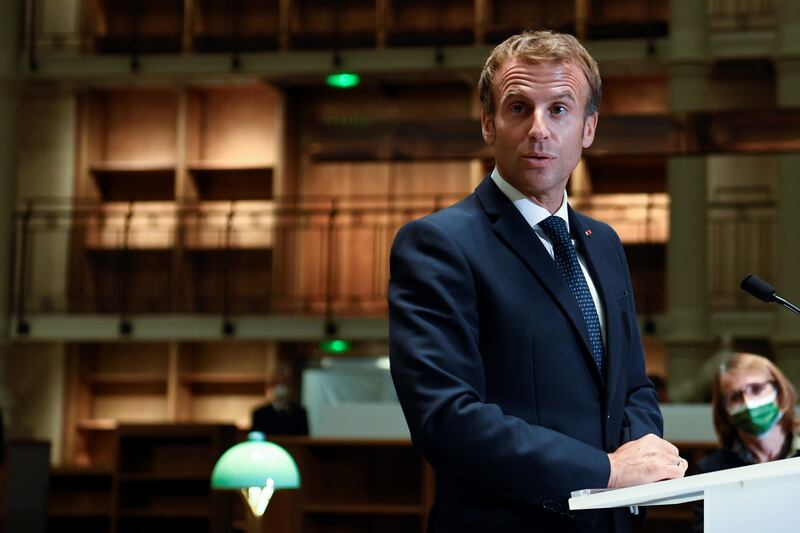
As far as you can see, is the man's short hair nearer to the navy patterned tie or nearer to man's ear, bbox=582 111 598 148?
man's ear, bbox=582 111 598 148

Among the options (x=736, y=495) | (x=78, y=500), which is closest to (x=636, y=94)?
(x=78, y=500)

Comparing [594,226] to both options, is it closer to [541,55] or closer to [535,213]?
[535,213]

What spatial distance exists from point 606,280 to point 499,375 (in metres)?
0.23

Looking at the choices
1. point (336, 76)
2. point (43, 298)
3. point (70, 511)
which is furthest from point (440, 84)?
point (70, 511)

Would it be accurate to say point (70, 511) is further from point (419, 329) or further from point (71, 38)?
point (419, 329)

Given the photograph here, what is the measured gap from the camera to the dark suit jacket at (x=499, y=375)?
1.52 metres

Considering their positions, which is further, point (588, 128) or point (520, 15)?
point (520, 15)

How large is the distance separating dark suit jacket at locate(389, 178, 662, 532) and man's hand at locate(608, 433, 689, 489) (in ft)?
0.05

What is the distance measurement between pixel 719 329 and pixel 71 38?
6.14 metres

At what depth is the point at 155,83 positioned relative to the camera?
11359 millimetres

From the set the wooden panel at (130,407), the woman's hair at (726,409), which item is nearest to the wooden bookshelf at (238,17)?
the wooden panel at (130,407)

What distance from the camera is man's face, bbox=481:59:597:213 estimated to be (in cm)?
165

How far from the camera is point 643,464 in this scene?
5.04 feet

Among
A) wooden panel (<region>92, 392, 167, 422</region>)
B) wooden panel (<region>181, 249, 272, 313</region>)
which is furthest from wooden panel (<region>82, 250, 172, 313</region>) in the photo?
wooden panel (<region>92, 392, 167, 422</region>)
